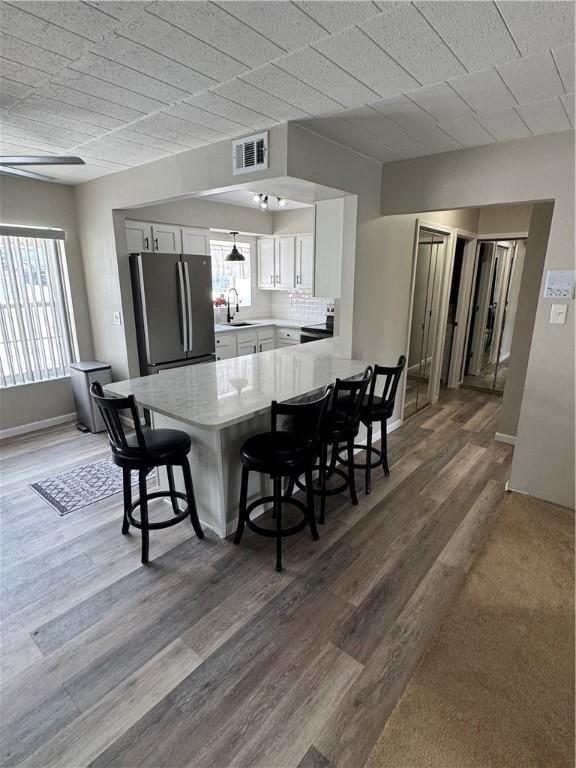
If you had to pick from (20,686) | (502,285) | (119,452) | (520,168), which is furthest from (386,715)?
(502,285)

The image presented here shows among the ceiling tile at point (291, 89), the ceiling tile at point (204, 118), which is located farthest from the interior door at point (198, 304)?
the ceiling tile at point (291, 89)

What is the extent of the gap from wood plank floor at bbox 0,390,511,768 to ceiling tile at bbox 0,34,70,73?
8.37 ft

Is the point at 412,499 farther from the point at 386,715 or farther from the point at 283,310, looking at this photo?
the point at 283,310

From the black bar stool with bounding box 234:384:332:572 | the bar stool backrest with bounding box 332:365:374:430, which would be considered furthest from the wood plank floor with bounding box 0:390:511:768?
the bar stool backrest with bounding box 332:365:374:430

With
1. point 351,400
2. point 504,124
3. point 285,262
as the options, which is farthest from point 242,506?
point 285,262

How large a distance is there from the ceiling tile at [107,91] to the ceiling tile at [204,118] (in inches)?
4.0

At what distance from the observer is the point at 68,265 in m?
4.35

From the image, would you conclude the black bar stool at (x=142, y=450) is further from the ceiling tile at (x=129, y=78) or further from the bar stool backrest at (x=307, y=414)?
the ceiling tile at (x=129, y=78)

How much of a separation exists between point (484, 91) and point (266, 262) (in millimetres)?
4549

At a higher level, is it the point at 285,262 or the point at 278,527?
the point at 285,262

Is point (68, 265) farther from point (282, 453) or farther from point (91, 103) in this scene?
point (282, 453)

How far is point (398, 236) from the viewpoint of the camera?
372cm

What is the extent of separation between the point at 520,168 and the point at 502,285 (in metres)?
3.19

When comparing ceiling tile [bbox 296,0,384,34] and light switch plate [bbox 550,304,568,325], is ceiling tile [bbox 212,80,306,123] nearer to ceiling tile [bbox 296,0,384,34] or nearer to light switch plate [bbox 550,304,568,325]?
ceiling tile [bbox 296,0,384,34]
